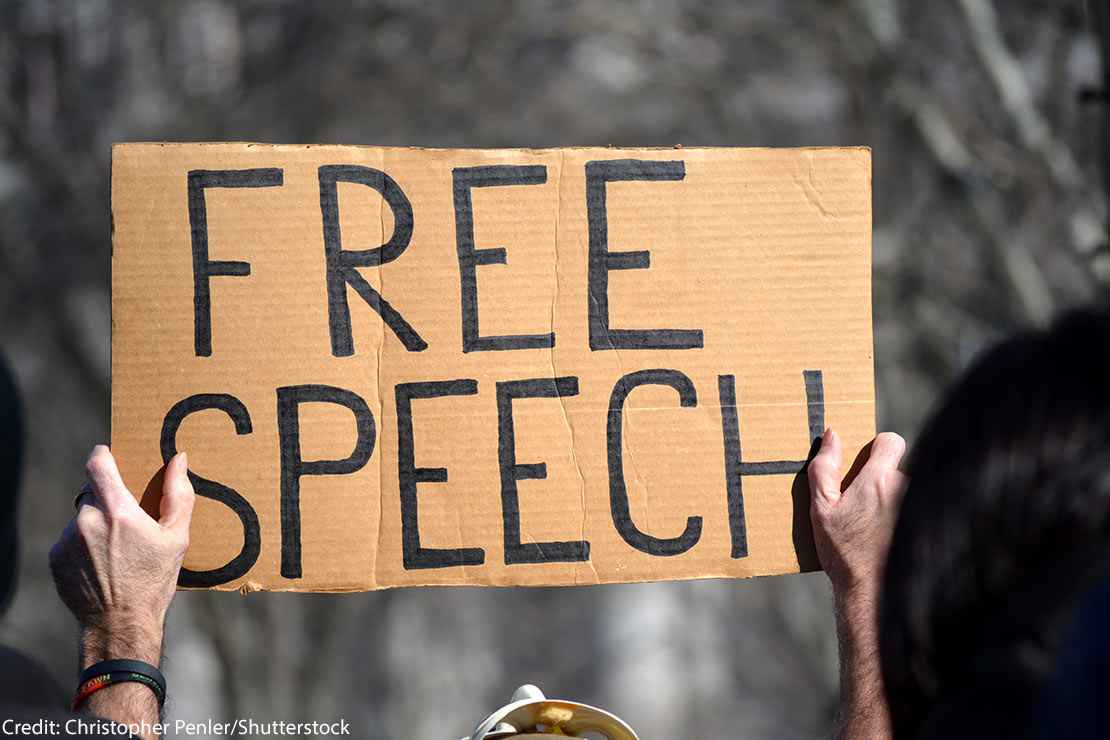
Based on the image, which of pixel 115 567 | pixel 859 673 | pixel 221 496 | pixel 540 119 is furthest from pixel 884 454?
pixel 540 119

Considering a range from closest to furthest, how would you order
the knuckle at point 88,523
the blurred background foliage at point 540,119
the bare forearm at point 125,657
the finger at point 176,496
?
the bare forearm at point 125,657, the knuckle at point 88,523, the finger at point 176,496, the blurred background foliage at point 540,119

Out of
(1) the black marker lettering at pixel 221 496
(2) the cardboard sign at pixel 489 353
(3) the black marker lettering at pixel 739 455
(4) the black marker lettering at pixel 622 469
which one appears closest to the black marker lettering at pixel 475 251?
(2) the cardboard sign at pixel 489 353

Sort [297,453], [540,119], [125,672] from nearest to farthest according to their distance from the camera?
[125,672] < [297,453] < [540,119]

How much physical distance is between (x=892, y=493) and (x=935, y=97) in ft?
19.0

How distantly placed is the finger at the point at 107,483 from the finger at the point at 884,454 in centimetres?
131

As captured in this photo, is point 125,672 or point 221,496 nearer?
Answer: point 125,672

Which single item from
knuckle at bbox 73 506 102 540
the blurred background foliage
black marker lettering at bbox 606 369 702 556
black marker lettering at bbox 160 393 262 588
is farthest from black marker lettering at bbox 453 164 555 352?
the blurred background foliage

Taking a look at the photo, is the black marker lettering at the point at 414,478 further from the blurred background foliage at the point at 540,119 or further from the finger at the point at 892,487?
the blurred background foliage at the point at 540,119

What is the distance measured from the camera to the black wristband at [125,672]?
206 cm

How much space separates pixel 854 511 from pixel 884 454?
119 mm

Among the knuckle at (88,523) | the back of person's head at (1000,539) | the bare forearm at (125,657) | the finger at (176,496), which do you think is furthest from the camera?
the finger at (176,496)

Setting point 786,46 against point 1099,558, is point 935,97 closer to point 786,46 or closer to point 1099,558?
point 786,46

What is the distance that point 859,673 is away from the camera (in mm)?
2180

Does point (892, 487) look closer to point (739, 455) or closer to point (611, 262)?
point (739, 455)
